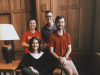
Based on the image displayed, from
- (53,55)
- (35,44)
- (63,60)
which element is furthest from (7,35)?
(63,60)

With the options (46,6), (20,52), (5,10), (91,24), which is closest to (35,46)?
(46,6)

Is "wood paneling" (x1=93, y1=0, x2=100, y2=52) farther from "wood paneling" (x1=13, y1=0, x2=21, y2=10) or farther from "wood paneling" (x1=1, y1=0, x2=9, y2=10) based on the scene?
"wood paneling" (x1=1, y1=0, x2=9, y2=10)

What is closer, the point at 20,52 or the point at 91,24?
the point at 91,24

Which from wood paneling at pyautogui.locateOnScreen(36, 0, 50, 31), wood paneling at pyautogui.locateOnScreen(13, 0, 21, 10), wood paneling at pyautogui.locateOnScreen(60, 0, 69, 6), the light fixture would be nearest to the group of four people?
the light fixture

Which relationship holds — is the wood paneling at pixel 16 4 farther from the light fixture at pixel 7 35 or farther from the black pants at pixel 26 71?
the black pants at pixel 26 71

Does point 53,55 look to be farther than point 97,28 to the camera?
No

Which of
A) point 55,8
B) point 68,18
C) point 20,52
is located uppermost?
point 55,8

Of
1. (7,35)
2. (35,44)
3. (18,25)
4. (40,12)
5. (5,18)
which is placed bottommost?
(35,44)

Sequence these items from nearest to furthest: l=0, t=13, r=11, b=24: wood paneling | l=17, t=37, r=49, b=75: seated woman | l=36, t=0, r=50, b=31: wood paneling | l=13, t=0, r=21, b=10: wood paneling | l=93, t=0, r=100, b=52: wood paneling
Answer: l=17, t=37, r=49, b=75: seated woman
l=93, t=0, r=100, b=52: wood paneling
l=36, t=0, r=50, b=31: wood paneling
l=13, t=0, r=21, b=10: wood paneling
l=0, t=13, r=11, b=24: wood paneling

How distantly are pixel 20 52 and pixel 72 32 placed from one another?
1550mm

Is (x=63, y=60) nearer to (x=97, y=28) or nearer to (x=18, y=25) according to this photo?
(x=97, y=28)

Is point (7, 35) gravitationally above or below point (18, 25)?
below

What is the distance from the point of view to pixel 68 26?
8.70ft

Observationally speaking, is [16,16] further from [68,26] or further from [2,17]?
[68,26]
